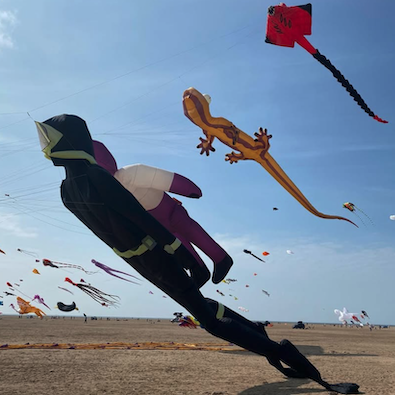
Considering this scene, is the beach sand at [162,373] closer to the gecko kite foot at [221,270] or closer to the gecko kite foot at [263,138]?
the gecko kite foot at [221,270]

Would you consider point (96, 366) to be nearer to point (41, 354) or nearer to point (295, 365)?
point (41, 354)

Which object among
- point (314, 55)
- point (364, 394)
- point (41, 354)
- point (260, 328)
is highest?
point (314, 55)

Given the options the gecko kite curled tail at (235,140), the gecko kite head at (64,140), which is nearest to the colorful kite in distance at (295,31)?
the gecko kite curled tail at (235,140)

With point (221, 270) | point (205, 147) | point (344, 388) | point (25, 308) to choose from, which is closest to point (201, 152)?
point (205, 147)

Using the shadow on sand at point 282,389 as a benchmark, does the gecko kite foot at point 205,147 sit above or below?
above

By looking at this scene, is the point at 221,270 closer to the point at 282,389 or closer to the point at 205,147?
the point at 205,147

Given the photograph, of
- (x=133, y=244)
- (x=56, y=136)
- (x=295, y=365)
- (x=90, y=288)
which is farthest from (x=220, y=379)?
(x=56, y=136)

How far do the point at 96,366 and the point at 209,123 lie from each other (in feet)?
33.6

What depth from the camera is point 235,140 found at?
8547 mm

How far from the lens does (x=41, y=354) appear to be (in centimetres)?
1673

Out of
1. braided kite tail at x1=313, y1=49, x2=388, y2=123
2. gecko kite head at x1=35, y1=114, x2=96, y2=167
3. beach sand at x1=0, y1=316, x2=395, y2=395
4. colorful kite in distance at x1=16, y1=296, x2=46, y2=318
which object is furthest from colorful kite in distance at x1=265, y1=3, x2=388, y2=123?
colorful kite in distance at x1=16, y1=296, x2=46, y2=318

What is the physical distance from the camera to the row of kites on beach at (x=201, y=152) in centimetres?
756

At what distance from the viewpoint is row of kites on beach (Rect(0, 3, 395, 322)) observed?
7.56 m

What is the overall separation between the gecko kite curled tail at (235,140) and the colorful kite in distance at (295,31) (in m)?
1.88
